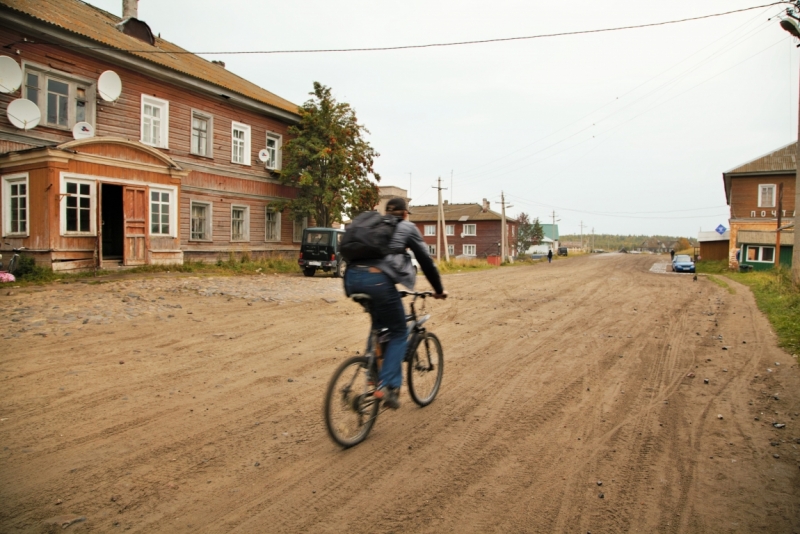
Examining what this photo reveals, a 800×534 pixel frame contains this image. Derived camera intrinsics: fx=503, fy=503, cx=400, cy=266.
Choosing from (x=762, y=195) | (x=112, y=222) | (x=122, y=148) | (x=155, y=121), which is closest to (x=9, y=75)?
(x=122, y=148)

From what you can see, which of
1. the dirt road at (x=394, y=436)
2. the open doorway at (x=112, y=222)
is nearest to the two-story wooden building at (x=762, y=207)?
the dirt road at (x=394, y=436)

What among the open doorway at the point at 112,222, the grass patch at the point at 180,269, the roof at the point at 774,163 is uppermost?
the roof at the point at 774,163

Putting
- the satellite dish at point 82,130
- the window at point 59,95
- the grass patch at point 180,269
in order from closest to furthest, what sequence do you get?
the grass patch at point 180,269, the window at point 59,95, the satellite dish at point 82,130

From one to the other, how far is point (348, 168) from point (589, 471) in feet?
69.6

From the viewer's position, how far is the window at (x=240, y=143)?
74.0 feet

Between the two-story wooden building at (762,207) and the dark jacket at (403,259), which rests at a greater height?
the two-story wooden building at (762,207)

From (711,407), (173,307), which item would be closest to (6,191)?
(173,307)

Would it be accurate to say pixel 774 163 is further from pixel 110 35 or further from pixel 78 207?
pixel 78 207

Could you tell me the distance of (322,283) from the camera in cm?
1688

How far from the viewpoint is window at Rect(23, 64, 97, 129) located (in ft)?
49.9

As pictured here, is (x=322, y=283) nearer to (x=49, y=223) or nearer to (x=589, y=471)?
(x=49, y=223)

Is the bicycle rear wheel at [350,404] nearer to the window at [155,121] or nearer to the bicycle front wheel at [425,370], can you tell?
the bicycle front wheel at [425,370]

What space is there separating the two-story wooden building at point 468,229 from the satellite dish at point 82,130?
163 ft

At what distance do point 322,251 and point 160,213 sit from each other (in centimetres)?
583
